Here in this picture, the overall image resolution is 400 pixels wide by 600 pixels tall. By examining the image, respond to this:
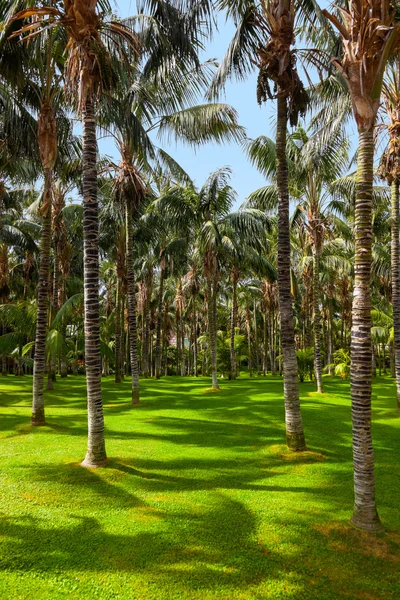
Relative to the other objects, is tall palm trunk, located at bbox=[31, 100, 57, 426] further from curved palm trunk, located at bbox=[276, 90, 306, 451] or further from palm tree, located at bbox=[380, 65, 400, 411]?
Result: palm tree, located at bbox=[380, 65, 400, 411]

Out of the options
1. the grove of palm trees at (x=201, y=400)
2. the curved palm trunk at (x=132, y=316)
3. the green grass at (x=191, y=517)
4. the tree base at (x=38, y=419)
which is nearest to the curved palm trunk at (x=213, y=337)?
the grove of palm trees at (x=201, y=400)

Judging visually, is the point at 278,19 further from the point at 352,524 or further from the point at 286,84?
the point at 352,524

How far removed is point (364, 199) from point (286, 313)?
3.73m

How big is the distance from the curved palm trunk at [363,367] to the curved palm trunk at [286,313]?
3.03 metres

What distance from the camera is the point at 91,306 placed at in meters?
8.30

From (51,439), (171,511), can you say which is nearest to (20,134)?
(51,439)

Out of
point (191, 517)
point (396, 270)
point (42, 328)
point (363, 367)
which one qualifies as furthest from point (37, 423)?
point (396, 270)

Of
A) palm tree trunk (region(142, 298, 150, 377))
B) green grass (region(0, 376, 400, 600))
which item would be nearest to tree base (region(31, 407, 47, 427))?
green grass (region(0, 376, 400, 600))

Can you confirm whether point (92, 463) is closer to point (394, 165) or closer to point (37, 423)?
point (37, 423)

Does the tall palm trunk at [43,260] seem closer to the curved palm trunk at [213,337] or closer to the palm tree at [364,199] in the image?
the palm tree at [364,199]

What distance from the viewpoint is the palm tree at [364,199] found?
5836mm

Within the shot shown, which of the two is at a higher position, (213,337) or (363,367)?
(213,337)

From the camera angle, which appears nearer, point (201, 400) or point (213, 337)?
point (201, 400)

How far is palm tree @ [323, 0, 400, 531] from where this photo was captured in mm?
5836
